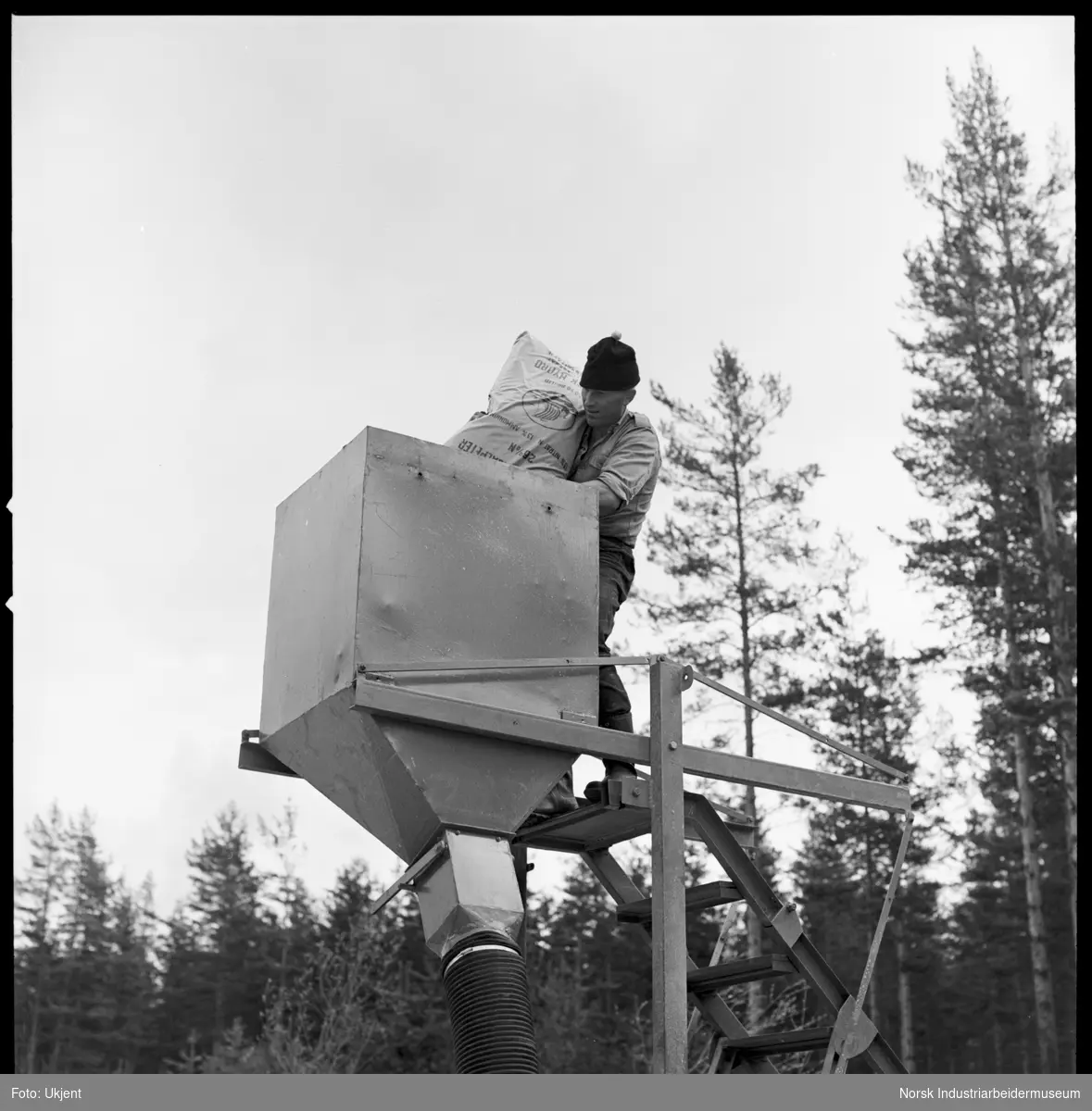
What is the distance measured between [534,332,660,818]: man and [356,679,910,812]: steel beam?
16.3 inches

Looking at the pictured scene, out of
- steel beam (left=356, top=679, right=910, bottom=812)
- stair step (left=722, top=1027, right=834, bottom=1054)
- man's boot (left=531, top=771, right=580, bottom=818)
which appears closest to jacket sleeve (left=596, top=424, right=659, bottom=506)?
steel beam (left=356, top=679, right=910, bottom=812)

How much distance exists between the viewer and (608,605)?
21.2ft

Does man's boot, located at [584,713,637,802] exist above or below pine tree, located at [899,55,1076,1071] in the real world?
below

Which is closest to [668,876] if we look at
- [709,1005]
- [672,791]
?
[672,791]

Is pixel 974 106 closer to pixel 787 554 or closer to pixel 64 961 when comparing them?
pixel 787 554

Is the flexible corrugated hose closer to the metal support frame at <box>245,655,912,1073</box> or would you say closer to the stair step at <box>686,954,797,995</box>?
the metal support frame at <box>245,655,912,1073</box>

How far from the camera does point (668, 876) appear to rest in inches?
215

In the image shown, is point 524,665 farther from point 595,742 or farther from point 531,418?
point 531,418

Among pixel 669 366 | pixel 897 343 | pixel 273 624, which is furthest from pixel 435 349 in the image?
pixel 273 624

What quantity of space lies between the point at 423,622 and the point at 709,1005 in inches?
104

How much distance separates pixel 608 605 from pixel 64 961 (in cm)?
3365

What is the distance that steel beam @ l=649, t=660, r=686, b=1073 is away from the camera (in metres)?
5.28

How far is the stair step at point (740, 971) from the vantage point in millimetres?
6051

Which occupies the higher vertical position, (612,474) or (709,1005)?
(612,474)
